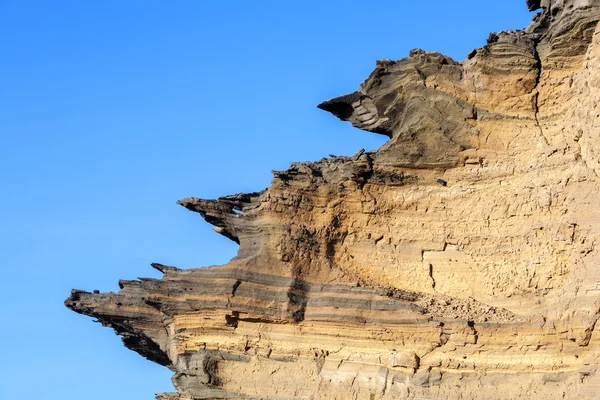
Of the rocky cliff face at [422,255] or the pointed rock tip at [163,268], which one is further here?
the pointed rock tip at [163,268]

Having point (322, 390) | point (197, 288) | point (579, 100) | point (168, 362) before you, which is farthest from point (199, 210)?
point (579, 100)

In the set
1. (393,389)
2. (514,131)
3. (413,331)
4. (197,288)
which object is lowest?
(393,389)

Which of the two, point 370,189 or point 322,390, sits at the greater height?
point 370,189

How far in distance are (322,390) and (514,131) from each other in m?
7.57

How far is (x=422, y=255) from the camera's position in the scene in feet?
72.8

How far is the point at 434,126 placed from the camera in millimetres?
22625

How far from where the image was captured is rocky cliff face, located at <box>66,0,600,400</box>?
19.7 m

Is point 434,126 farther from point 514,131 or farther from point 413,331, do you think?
point 413,331

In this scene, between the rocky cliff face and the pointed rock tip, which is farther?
the pointed rock tip

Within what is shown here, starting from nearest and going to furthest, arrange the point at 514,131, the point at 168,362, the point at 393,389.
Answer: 1. the point at 393,389
2. the point at 514,131
3. the point at 168,362

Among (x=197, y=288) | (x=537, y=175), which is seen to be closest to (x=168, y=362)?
(x=197, y=288)

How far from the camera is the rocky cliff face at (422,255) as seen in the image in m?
19.7

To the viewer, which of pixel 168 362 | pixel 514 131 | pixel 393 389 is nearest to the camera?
pixel 393 389

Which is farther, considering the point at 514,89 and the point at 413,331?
the point at 514,89
